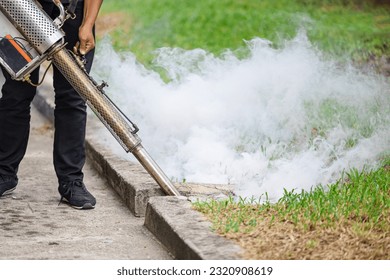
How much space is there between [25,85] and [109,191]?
111 cm

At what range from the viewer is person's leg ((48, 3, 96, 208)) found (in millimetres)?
5961

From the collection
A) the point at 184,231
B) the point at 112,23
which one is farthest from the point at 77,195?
the point at 112,23

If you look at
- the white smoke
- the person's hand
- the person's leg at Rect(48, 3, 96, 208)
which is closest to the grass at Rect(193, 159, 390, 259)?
the white smoke

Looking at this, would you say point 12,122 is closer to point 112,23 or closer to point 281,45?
point 281,45

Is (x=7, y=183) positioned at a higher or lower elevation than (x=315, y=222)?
higher

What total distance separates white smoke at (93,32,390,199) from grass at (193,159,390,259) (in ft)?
3.03

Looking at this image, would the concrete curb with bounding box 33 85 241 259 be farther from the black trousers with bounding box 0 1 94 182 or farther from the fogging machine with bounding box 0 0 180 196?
the black trousers with bounding box 0 1 94 182

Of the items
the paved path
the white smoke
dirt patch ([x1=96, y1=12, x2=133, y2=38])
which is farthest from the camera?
dirt patch ([x1=96, y1=12, x2=133, y2=38])

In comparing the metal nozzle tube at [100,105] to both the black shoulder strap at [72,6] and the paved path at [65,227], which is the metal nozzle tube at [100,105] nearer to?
the black shoulder strap at [72,6]

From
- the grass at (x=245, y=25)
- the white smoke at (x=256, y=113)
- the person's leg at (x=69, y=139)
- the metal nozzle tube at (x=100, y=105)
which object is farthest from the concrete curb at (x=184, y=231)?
the grass at (x=245, y=25)

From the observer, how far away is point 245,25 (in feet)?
39.4

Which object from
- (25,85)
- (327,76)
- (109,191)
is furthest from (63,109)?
(327,76)

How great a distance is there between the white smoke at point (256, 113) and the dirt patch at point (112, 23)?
499 cm

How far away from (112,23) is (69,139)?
26.2ft
